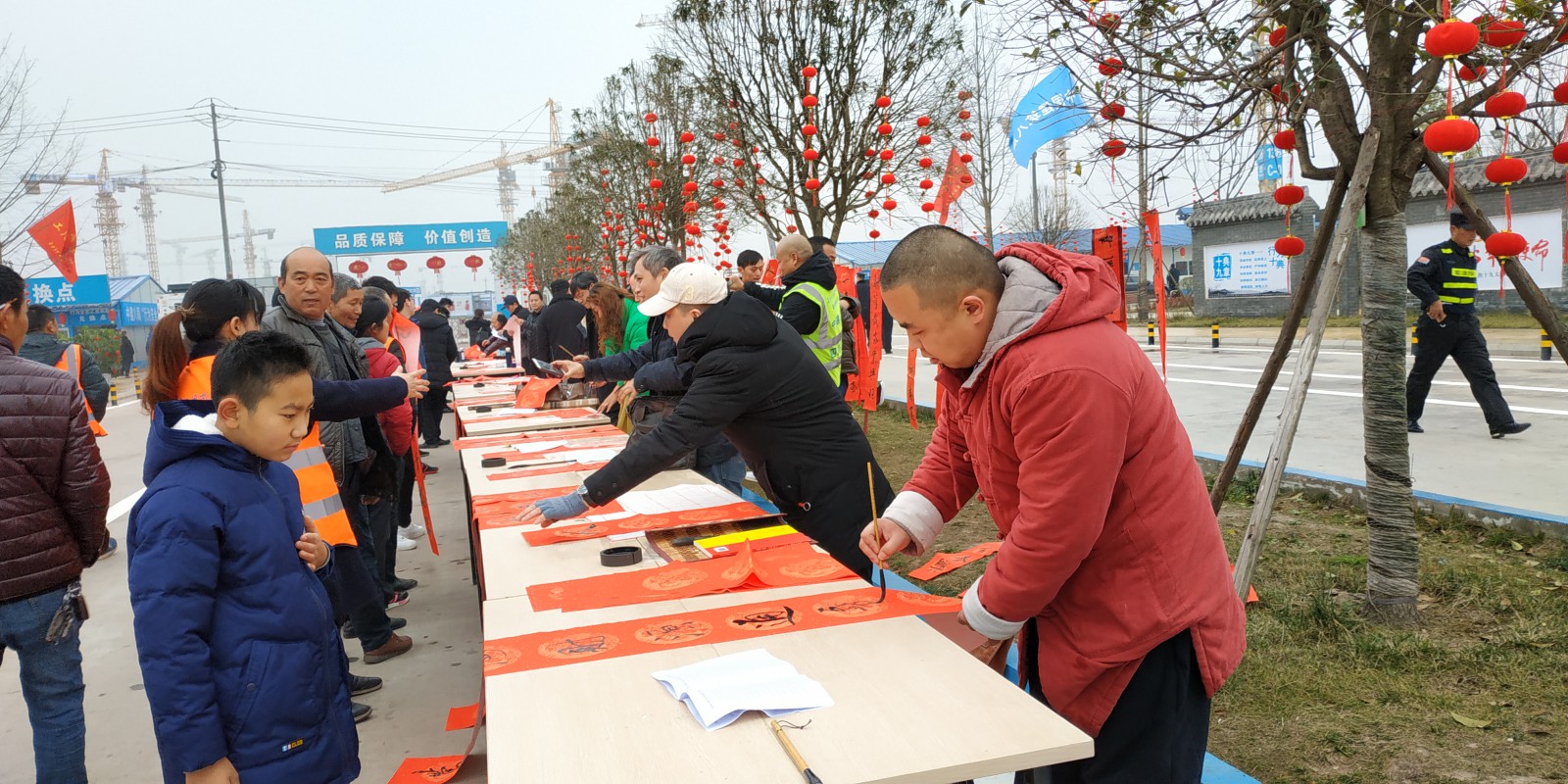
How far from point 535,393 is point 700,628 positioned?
487 cm

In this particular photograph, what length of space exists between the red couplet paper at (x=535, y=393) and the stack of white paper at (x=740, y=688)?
5028 millimetres

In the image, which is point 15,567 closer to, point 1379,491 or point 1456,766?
point 1456,766

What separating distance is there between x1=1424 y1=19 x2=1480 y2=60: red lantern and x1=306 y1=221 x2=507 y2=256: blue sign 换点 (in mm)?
40057

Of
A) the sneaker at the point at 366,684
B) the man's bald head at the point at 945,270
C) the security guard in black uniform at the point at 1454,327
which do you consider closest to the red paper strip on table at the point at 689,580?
the man's bald head at the point at 945,270

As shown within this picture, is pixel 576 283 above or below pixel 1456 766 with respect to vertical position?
above

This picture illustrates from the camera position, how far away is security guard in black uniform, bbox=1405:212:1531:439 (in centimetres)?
717

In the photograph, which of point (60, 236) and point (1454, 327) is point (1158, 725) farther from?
point (60, 236)

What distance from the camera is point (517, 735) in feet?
5.35

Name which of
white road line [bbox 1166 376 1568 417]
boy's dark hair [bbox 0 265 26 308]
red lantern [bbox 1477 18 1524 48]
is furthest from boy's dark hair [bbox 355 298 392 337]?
white road line [bbox 1166 376 1568 417]

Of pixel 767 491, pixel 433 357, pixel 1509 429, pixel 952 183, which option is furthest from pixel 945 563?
pixel 433 357

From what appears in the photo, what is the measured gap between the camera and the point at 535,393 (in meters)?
6.73

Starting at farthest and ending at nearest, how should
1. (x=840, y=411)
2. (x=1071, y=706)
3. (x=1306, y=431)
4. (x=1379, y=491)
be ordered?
(x=1306, y=431)
(x=1379, y=491)
(x=840, y=411)
(x=1071, y=706)

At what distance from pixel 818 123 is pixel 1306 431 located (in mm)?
5166

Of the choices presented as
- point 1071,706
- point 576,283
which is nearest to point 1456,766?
point 1071,706
